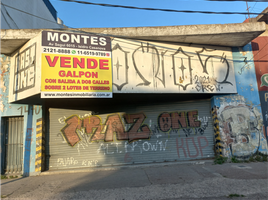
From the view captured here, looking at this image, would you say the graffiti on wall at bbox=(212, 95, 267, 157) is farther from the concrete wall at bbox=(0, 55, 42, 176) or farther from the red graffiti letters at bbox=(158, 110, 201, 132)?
the concrete wall at bbox=(0, 55, 42, 176)

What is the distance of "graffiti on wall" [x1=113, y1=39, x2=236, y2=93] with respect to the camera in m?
7.52

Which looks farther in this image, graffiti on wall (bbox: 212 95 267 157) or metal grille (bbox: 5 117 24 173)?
graffiti on wall (bbox: 212 95 267 157)

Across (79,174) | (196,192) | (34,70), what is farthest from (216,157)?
(34,70)

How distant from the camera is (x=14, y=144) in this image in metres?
7.90

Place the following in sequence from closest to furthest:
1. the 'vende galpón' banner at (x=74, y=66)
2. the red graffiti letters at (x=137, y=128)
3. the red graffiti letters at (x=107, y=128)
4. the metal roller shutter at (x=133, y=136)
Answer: the 'vende galpón' banner at (x=74, y=66), the metal roller shutter at (x=133, y=136), the red graffiti letters at (x=107, y=128), the red graffiti letters at (x=137, y=128)

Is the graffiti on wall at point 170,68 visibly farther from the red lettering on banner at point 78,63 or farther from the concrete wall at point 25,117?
the concrete wall at point 25,117

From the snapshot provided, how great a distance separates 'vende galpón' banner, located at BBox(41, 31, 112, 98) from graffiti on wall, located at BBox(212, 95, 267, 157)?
5070 mm

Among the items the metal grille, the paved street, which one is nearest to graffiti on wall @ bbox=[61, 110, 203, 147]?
the paved street

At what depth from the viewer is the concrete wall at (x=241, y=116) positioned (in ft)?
26.8

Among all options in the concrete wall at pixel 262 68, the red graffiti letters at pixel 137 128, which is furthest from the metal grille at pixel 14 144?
the concrete wall at pixel 262 68

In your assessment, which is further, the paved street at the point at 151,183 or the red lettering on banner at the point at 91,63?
the red lettering on banner at the point at 91,63

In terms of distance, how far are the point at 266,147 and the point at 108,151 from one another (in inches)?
269

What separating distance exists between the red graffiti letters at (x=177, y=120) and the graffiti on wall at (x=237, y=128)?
90 cm

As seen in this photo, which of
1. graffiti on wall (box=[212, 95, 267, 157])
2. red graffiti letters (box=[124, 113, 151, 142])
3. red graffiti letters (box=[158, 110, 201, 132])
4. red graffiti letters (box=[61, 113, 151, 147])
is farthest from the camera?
red graffiti letters (box=[158, 110, 201, 132])
